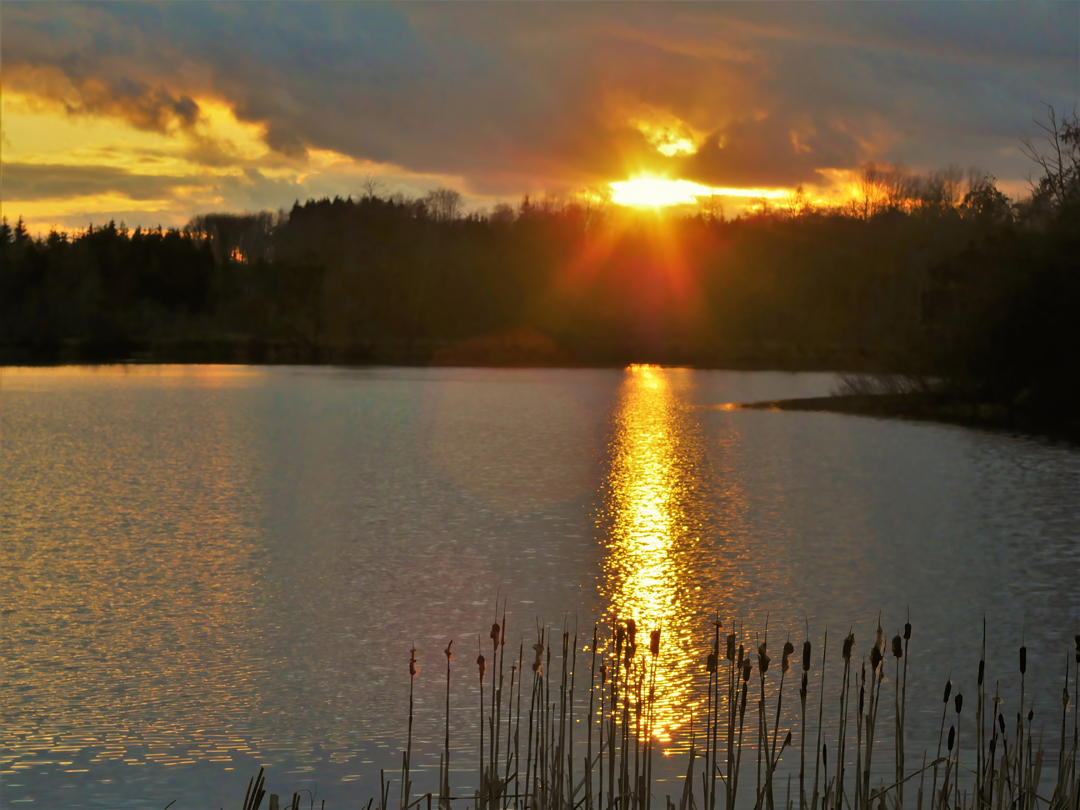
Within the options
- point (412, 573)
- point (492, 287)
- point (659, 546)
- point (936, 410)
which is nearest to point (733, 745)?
point (412, 573)

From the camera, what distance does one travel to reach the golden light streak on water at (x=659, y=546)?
7.36m

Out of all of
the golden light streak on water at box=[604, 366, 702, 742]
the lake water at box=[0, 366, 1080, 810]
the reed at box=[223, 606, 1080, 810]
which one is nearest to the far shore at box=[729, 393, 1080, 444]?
the lake water at box=[0, 366, 1080, 810]

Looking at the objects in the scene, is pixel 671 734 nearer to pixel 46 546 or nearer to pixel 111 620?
pixel 111 620

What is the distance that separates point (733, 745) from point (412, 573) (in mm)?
5937

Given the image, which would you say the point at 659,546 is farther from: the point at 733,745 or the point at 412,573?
the point at 733,745

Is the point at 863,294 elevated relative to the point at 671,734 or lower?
elevated

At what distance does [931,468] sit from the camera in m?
19.6

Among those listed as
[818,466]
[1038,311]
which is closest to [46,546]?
[818,466]

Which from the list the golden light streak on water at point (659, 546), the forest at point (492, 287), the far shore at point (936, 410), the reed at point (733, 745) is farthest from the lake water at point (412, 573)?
the forest at point (492, 287)

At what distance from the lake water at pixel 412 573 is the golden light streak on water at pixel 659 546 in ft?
0.16

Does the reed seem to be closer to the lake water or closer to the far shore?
the lake water

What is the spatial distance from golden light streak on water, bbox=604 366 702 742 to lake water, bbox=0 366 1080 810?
5cm

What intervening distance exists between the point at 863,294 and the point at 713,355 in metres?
11.2

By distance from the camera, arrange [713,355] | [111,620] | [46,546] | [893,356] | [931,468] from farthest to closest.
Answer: [713,355]
[893,356]
[931,468]
[46,546]
[111,620]
